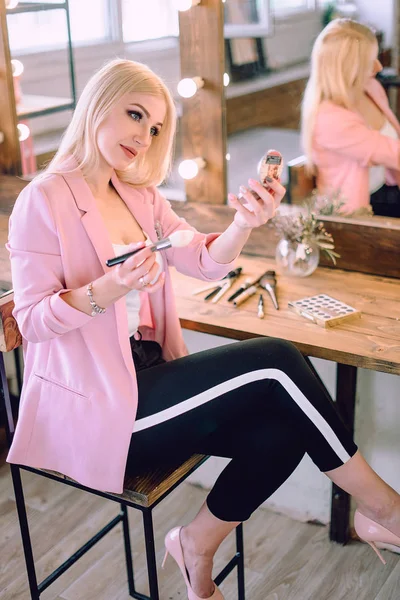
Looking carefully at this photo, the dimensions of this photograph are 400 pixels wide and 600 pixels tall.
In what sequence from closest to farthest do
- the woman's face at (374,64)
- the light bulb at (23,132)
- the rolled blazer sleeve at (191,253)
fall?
the rolled blazer sleeve at (191,253) → the woman's face at (374,64) → the light bulb at (23,132)

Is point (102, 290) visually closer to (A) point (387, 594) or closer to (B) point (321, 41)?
(B) point (321, 41)

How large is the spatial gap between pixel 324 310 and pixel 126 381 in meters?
0.52

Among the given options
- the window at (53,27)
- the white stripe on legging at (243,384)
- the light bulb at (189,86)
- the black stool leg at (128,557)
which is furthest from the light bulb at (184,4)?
the black stool leg at (128,557)

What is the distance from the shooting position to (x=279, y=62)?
1918mm

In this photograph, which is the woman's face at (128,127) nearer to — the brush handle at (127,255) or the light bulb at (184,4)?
the brush handle at (127,255)

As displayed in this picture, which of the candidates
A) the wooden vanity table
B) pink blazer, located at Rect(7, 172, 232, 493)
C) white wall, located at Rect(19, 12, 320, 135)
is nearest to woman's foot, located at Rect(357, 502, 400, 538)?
the wooden vanity table

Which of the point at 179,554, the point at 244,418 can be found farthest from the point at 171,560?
the point at 244,418

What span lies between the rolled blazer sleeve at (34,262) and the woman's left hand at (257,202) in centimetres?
36

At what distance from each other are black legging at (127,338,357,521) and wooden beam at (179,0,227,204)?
0.77 meters

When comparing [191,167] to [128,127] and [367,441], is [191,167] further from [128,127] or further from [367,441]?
[367,441]

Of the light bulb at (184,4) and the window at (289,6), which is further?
the light bulb at (184,4)

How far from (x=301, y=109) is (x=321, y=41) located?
0.56 feet

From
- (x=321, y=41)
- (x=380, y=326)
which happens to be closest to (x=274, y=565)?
(x=380, y=326)

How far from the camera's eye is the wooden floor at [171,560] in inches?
73.5
